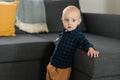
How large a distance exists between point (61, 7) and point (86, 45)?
111 cm

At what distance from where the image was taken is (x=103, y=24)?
2723 mm

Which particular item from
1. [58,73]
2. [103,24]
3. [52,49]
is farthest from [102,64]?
[103,24]

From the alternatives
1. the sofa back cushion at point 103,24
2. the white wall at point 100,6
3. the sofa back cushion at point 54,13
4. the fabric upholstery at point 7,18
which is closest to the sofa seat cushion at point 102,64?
the sofa back cushion at point 103,24

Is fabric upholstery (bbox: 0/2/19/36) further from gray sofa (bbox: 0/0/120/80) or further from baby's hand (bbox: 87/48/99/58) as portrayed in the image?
baby's hand (bbox: 87/48/99/58)

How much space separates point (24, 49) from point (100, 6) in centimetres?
160

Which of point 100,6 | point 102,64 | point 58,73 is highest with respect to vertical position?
point 100,6

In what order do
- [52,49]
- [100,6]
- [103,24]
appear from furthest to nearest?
1. [100,6]
2. [103,24]
3. [52,49]

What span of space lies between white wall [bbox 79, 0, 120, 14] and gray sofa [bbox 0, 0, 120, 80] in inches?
15.3

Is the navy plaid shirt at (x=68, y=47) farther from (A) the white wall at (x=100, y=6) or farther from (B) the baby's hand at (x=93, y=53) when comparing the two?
(A) the white wall at (x=100, y=6)

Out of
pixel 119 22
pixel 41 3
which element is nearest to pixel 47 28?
pixel 41 3

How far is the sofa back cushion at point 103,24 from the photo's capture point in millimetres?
2570

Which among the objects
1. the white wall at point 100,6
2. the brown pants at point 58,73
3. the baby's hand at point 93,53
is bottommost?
the brown pants at point 58,73

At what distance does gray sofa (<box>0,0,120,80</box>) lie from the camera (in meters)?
1.77

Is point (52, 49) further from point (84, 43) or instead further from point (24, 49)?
point (84, 43)
